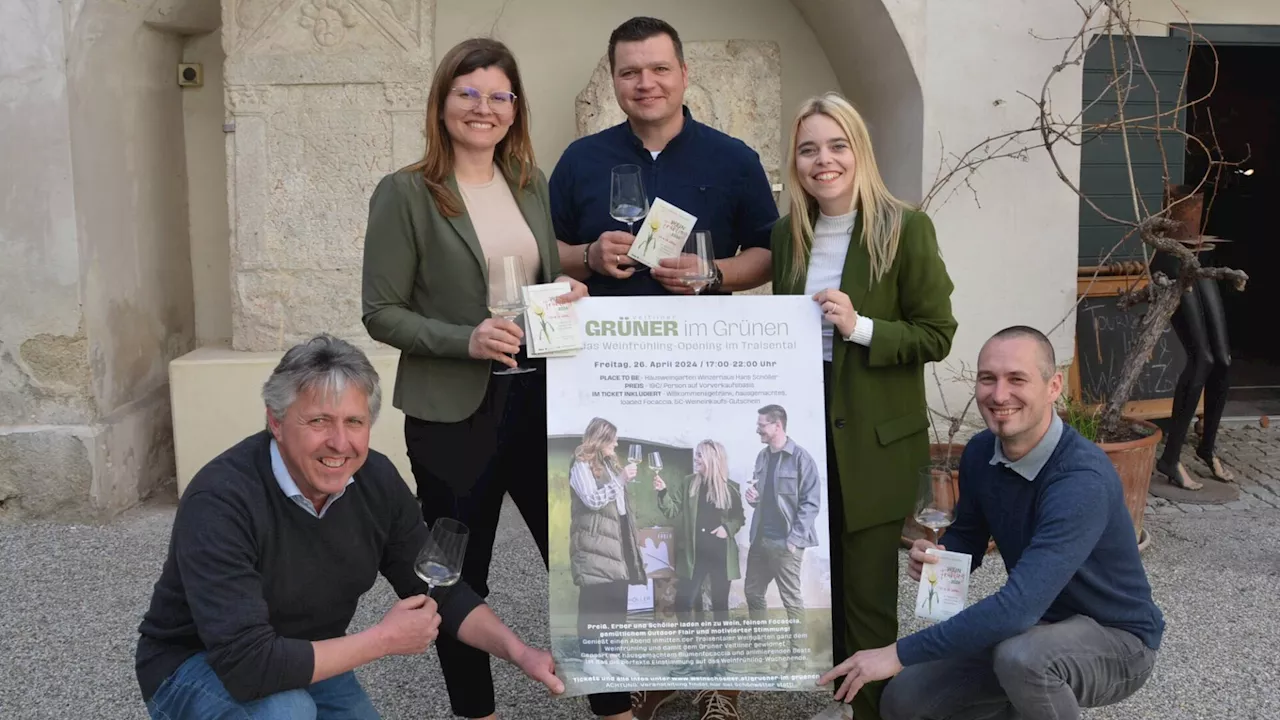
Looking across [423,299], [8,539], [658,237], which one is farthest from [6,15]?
[658,237]

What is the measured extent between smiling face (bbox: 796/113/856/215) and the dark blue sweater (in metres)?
0.78

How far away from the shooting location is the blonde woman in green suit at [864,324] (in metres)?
2.67

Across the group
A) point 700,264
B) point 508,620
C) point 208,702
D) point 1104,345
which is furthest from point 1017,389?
point 1104,345

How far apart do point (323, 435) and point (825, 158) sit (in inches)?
54.3

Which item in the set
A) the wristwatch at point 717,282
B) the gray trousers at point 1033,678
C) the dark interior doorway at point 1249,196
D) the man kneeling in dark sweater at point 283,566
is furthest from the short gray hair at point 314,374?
the dark interior doorway at point 1249,196

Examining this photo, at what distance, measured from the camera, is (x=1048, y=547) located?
249 centimetres

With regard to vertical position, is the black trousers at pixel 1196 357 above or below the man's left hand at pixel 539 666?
above

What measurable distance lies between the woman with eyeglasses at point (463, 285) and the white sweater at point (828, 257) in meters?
0.64

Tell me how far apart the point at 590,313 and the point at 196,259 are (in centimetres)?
473

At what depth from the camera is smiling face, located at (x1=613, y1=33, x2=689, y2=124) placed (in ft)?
9.47

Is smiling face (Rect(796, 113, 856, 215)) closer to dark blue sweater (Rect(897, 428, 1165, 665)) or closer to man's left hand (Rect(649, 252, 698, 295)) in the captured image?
man's left hand (Rect(649, 252, 698, 295))

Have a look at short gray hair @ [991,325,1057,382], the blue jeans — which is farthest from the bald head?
the blue jeans

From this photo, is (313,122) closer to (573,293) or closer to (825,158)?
(573,293)

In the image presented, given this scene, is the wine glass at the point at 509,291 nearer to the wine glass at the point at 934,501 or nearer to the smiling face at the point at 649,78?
the smiling face at the point at 649,78
